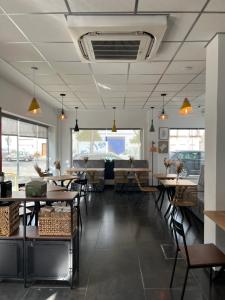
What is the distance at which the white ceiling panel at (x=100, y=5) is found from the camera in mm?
2367

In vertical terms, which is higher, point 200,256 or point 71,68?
point 71,68

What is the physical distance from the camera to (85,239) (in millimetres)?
4219

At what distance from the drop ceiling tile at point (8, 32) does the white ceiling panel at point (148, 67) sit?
1.77m

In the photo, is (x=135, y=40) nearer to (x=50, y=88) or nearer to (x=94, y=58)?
(x=94, y=58)

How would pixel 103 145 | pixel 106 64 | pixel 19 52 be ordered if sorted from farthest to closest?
pixel 103 145 < pixel 106 64 < pixel 19 52

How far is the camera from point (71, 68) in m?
4.41

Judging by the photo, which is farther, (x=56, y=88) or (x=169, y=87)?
(x=56, y=88)

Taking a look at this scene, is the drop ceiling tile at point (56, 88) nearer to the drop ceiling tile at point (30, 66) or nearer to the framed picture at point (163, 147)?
the drop ceiling tile at point (30, 66)

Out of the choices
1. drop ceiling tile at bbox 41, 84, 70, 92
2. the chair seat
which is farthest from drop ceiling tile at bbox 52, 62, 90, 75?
the chair seat

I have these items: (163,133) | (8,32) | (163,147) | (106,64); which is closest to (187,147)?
(163,147)

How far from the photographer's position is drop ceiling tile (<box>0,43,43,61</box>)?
3.47 m

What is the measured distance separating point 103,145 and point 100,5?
758 centimetres

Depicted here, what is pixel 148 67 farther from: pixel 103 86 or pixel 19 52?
pixel 19 52

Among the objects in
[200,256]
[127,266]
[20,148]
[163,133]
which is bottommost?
[127,266]
